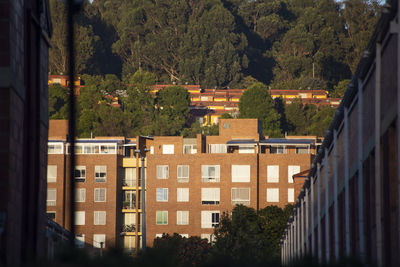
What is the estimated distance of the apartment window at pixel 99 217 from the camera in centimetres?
10200

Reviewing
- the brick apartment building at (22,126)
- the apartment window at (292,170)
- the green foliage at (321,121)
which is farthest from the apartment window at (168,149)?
the brick apartment building at (22,126)

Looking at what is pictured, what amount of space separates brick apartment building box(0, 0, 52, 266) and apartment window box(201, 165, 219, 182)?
76.1m

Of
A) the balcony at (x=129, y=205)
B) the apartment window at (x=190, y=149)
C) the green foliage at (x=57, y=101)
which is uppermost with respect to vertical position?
the green foliage at (x=57, y=101)

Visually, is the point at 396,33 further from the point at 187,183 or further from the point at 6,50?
the point at 187,183

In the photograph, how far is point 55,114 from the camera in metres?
164

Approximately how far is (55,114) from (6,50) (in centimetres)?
14664

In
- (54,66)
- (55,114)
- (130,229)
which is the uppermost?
(54,66)

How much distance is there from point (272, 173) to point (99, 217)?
18689 millimetres

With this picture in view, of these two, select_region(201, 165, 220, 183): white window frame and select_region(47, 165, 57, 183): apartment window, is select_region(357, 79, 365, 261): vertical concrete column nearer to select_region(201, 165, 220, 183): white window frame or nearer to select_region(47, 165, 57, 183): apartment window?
select_region(201, 165, 220, 183): white window frame

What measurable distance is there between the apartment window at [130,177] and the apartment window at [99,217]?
18.4 feet

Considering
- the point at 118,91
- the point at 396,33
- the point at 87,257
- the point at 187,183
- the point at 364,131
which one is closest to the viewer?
the point at 87,257

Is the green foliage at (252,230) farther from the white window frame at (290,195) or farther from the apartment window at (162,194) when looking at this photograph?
the apartment window at (162,194)

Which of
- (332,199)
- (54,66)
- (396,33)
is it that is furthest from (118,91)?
(396,33)

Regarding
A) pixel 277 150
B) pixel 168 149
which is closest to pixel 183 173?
pixel 168 149
